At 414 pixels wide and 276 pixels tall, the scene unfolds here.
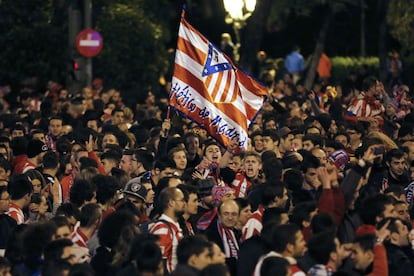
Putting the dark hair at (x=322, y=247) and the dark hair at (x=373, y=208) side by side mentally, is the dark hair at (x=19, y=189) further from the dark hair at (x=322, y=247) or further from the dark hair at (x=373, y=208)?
the dark hair at (x=322, y=247)

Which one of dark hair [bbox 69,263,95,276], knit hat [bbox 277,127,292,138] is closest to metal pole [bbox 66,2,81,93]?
knit hat [bbox 277,127,292,138]

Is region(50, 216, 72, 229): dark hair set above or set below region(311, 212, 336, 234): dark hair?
below

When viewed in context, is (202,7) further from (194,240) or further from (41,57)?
(194,240)

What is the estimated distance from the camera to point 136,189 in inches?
607

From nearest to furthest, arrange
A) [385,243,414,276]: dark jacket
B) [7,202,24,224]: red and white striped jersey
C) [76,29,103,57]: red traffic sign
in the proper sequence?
[385,243,414,276]: dark jacket → [7,202,24,224]: red and white striped jersey → [76,29,103,57]: red traffic sign

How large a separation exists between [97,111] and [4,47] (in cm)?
1135

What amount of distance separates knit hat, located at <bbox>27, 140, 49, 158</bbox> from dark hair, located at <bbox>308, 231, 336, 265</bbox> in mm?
7136

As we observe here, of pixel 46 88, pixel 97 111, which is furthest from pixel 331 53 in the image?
pixel 97 111

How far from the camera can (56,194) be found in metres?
A: 16.5

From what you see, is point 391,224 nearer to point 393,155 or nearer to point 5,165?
point 393,155

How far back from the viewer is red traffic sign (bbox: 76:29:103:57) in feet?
111

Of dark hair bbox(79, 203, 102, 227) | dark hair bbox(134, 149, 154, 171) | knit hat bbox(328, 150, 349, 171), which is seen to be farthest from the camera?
dark hair bbox(134, 149, 154, 171)

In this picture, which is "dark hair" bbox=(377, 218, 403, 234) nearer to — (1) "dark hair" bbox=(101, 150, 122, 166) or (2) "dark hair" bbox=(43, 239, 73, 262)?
(2) "dark hair" bbox=(43, 239, 73, 262)

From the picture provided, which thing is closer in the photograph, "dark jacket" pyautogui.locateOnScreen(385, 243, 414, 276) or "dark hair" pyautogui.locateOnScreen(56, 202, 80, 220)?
"dark jacket" pyautogui.locateOnScreen(385, 243, 414, 276)
